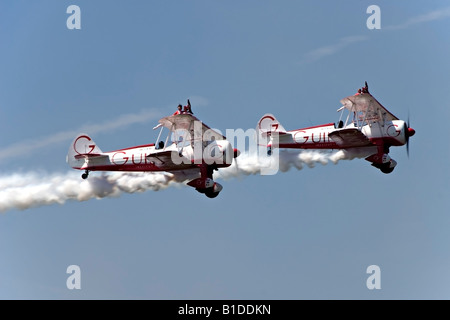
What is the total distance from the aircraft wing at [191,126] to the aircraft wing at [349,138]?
5.80 meters

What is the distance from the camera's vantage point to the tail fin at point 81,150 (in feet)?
287

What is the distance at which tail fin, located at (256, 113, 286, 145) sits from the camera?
89.6m

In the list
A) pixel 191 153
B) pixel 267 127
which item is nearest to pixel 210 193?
pixel 191 153

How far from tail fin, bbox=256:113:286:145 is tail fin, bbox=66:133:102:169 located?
843 cm

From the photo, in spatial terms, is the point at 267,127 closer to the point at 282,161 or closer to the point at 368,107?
the point at 282,161

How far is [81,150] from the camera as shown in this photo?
87562 mm

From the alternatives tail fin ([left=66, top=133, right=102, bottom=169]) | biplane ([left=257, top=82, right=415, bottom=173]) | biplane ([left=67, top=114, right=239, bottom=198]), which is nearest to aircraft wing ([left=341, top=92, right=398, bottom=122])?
biplane ([left=257, top=82, right=415, bottom=173])

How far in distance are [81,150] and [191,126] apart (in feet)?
21.2
